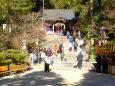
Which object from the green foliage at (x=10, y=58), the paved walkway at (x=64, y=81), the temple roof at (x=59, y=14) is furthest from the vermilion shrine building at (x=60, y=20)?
the paved walkway at (x=64, y=81)

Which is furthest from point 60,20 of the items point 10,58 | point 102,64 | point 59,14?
point 102,64

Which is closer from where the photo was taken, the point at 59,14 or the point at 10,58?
the point at 10,58

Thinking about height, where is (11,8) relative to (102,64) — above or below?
above

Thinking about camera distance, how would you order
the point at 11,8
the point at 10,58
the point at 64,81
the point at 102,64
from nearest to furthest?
the point at 64,81, the point at 102,64, the point at 10,58, the point at 11,8

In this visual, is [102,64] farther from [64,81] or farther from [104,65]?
[64,81]

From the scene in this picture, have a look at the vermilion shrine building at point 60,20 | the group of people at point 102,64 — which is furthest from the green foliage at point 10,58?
the vermilion shrine building at point 60,20

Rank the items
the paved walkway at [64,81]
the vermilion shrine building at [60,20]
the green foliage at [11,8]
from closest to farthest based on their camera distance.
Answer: the paved walkway at [64,81]
the green foliage at [11,8]
the vermilion shrine building at [60,20]

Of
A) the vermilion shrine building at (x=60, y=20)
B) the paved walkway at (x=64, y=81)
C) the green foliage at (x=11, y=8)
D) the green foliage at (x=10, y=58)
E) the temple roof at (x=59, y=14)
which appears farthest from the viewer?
the temple roof at (x=59, y=14)

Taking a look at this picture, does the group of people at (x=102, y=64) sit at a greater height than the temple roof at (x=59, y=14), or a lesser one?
lesser

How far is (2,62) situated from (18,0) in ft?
67.3

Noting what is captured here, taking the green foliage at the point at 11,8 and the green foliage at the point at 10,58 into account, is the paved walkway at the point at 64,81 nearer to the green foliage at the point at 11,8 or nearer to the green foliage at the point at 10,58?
the green foliage at the point at 10,58

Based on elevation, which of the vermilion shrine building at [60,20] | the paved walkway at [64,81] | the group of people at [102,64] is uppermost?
the vermilion shrine building at [60,20]

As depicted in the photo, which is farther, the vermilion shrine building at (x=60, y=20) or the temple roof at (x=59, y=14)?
the temple roof at (x=59, y=14)

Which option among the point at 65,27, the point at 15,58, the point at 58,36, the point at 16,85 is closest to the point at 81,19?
the point at 58,36
